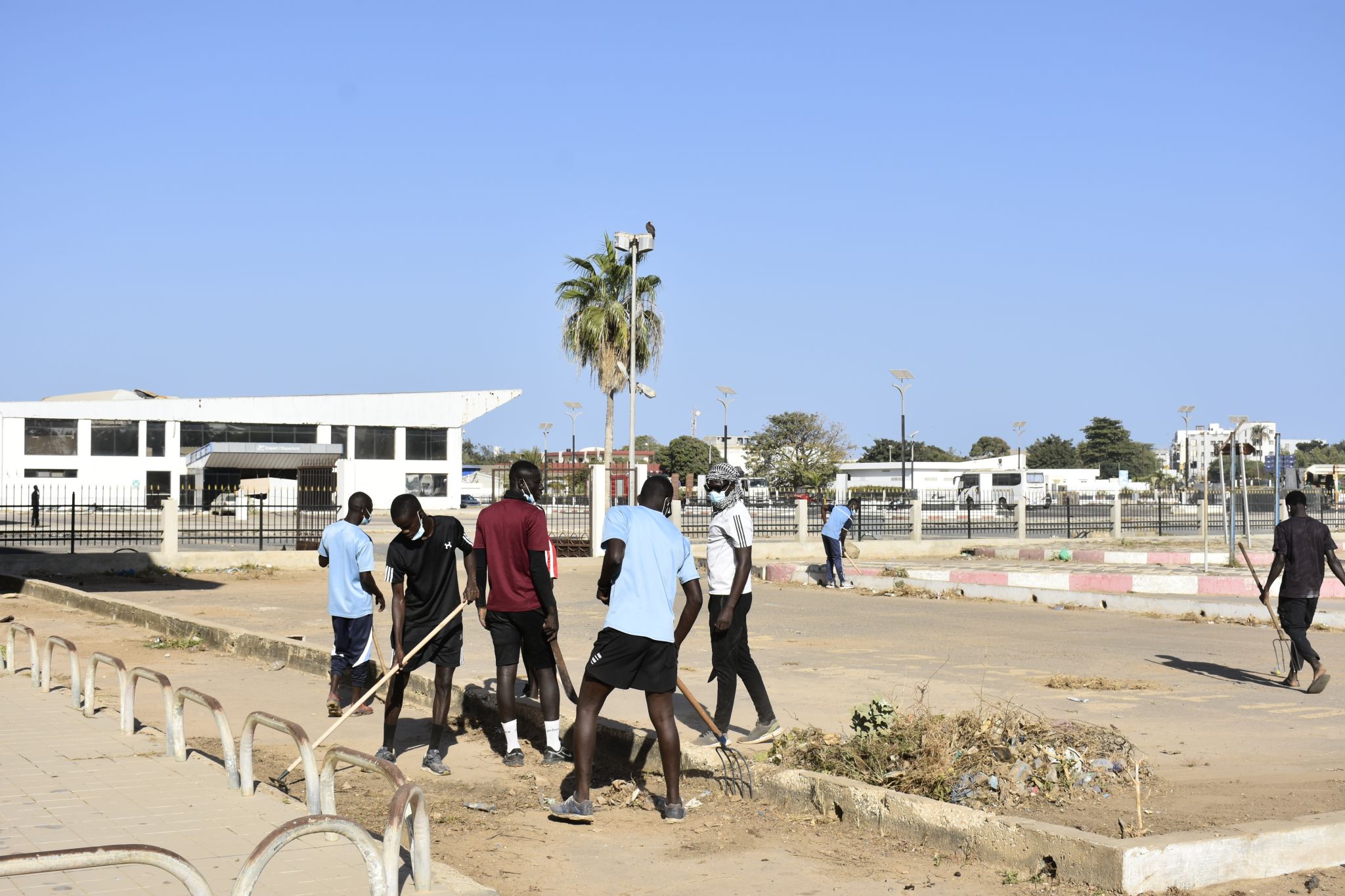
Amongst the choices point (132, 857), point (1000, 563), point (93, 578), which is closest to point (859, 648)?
point (132, 857)

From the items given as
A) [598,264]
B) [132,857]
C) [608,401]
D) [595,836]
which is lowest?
[595,836]

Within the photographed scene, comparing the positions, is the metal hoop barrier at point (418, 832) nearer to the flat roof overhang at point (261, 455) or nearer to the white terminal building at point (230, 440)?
the white terminal building at point (230, 440)

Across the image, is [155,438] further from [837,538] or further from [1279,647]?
[1279,647]

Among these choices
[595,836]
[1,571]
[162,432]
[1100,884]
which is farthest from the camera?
[162,432]

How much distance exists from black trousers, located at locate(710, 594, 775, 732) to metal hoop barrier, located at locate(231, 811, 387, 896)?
12.1 ft

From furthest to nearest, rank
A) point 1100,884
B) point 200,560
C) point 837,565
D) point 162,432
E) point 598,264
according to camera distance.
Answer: point 162,432 → point 598,264 → point 200,560 → point 837,565 → point 1100,884

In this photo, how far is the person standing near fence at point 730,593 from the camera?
25.3 feet

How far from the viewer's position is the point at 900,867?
222 inches

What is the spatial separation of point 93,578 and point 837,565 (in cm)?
1393

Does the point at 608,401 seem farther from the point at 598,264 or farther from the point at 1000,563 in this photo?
the point at 1000,563

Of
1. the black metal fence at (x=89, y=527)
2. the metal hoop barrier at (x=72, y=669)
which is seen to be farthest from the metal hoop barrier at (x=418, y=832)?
the black metal fence at (x=89, y=527)

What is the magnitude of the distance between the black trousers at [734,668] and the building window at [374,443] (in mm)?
61581

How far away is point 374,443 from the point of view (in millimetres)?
67875

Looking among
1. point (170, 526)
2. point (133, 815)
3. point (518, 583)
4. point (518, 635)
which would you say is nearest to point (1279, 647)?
point (518, 635)
